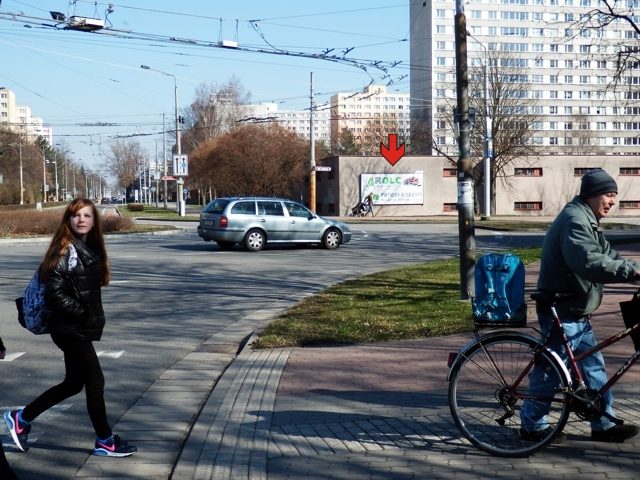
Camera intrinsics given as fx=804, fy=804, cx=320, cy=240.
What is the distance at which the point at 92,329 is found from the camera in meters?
5.09

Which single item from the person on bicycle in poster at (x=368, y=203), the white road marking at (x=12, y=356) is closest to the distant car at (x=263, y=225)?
the white road marking at (x=12, y=356)

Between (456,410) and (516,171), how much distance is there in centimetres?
4967

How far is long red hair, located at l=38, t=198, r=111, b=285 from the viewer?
496cm

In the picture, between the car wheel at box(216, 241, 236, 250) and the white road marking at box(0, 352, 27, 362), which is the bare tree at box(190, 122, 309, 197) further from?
the white road marking at box(0, 352, 27, 362)

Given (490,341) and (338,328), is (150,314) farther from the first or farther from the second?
(490,341)

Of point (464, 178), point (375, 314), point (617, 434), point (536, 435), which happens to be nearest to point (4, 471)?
point (536, 435)

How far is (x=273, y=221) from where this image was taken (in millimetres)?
23484

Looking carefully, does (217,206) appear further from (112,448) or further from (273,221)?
(112,448)

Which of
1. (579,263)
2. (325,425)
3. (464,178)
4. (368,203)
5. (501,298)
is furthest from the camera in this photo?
(368,203)

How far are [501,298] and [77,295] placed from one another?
2632mm

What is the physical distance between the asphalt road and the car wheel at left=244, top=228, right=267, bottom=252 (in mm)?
402

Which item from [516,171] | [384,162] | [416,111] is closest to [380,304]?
[384,162]

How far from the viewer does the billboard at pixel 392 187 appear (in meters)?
51.3

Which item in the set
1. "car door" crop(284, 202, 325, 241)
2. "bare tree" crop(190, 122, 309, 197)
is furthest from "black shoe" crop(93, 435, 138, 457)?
"bare tree" crop(190, 122, 309, 197)
